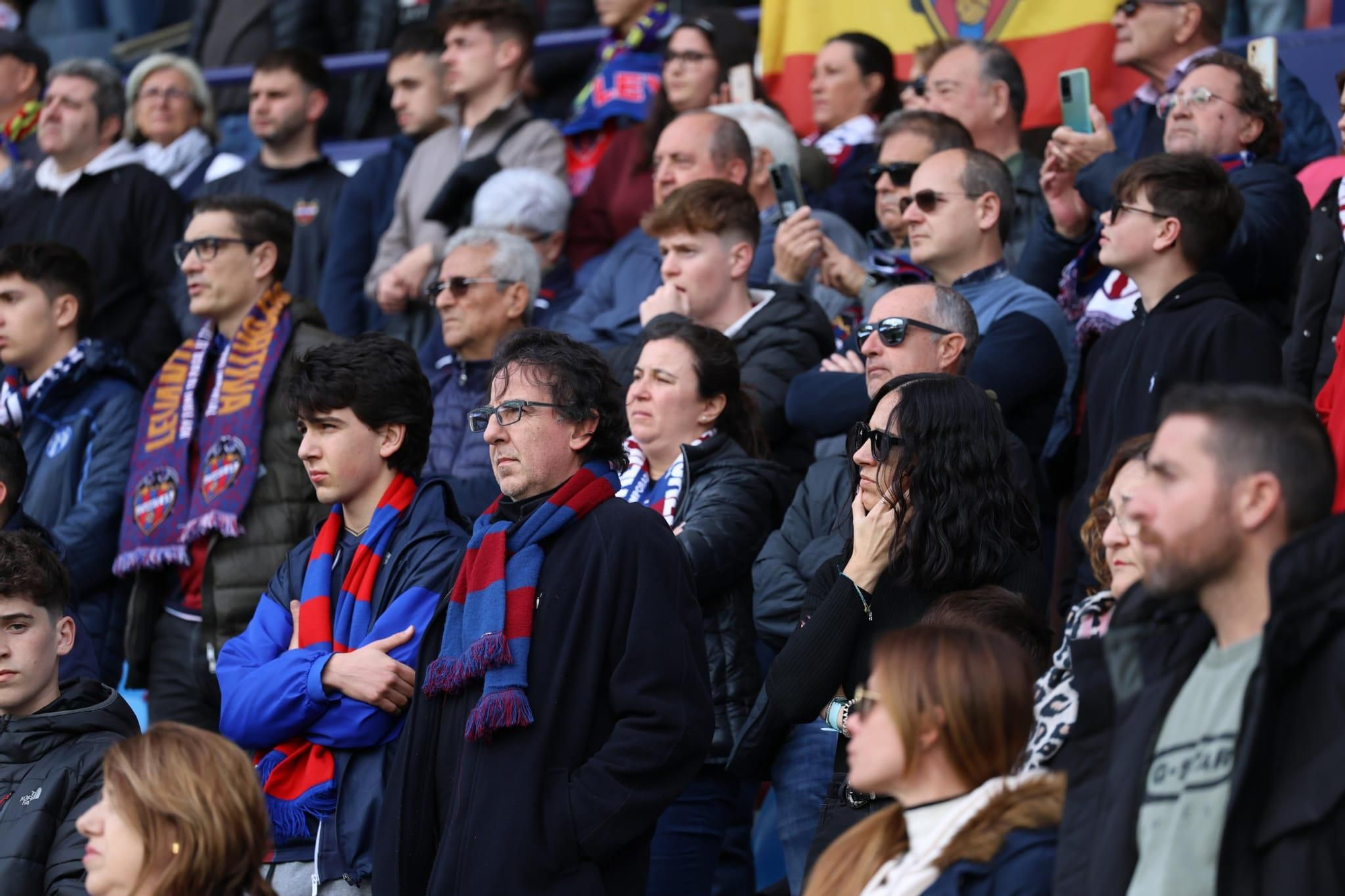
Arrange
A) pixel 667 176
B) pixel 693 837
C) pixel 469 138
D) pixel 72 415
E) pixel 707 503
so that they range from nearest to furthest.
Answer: pixel 693 837
pixel 707 503
pixel 72 415
pixel 667 176
pixel 469 138

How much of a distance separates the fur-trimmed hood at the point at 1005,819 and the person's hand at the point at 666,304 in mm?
3070

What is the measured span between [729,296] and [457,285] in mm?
925

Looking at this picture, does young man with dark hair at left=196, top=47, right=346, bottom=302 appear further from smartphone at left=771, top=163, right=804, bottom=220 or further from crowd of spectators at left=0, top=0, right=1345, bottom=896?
smartphone at left=771, top=163, right=804, bottom=220

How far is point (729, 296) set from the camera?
5859 mm

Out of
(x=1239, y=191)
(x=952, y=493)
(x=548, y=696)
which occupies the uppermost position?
(x=1239, y=191)

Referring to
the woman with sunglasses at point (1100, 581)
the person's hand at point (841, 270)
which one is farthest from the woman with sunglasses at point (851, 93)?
the woman with sunglasses at point (1100, 581)

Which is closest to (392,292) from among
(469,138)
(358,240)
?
(358,240)

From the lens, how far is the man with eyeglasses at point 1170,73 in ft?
21.5

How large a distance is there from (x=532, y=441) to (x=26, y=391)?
288 cm

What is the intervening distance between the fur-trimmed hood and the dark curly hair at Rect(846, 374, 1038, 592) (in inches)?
33.4

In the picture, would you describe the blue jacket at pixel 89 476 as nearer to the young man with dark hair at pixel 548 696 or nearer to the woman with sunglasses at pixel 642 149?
the woman with sunglasses at pixel 642 149

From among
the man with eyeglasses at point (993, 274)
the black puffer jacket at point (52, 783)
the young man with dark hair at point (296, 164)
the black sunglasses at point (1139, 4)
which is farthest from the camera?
the young man with dark hair at point (296, 164)

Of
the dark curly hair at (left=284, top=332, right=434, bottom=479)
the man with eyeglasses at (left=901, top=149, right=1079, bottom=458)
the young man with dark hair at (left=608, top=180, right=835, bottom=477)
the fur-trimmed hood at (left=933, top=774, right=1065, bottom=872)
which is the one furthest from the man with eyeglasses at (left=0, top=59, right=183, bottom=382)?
the fur-trimmed hood at (left=933, top=774, right=1065, bottom=872)

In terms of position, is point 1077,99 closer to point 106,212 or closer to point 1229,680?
point 1229,680
